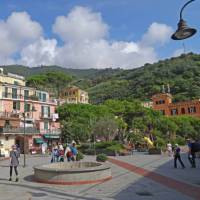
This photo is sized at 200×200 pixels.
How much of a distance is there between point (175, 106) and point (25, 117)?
43151 millimetres

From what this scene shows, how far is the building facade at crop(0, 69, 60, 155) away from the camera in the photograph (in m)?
46.5

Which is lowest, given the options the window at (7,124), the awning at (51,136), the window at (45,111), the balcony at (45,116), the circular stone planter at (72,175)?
the circular stone planter at (72,175)

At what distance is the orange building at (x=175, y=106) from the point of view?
73.7 m

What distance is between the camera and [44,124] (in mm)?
53719

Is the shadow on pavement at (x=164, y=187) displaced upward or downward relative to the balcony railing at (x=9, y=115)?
downward

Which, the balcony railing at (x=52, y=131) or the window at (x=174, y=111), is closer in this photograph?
the balcony railing at (x=52, y=131)

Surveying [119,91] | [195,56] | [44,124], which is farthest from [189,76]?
[44,124]

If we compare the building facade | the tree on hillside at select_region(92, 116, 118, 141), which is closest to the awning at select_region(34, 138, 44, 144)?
the building facade

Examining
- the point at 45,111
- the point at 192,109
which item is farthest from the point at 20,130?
the point at 192,109

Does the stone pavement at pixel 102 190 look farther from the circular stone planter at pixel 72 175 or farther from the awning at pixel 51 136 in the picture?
the awning at pixel 51 136

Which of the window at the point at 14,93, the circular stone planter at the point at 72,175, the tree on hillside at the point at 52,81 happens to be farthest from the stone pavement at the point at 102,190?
the tree on hillside at the point at 52,81

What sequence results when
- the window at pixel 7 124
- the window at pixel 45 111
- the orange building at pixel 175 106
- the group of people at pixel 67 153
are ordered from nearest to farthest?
the group of people at pixel 67 153, the window at pixel 7 124, the window at pixel 45 111, the orange building at pixel 175 106

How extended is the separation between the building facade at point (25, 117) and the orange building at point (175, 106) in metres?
31.3

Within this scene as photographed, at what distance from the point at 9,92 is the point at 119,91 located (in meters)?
69.5
